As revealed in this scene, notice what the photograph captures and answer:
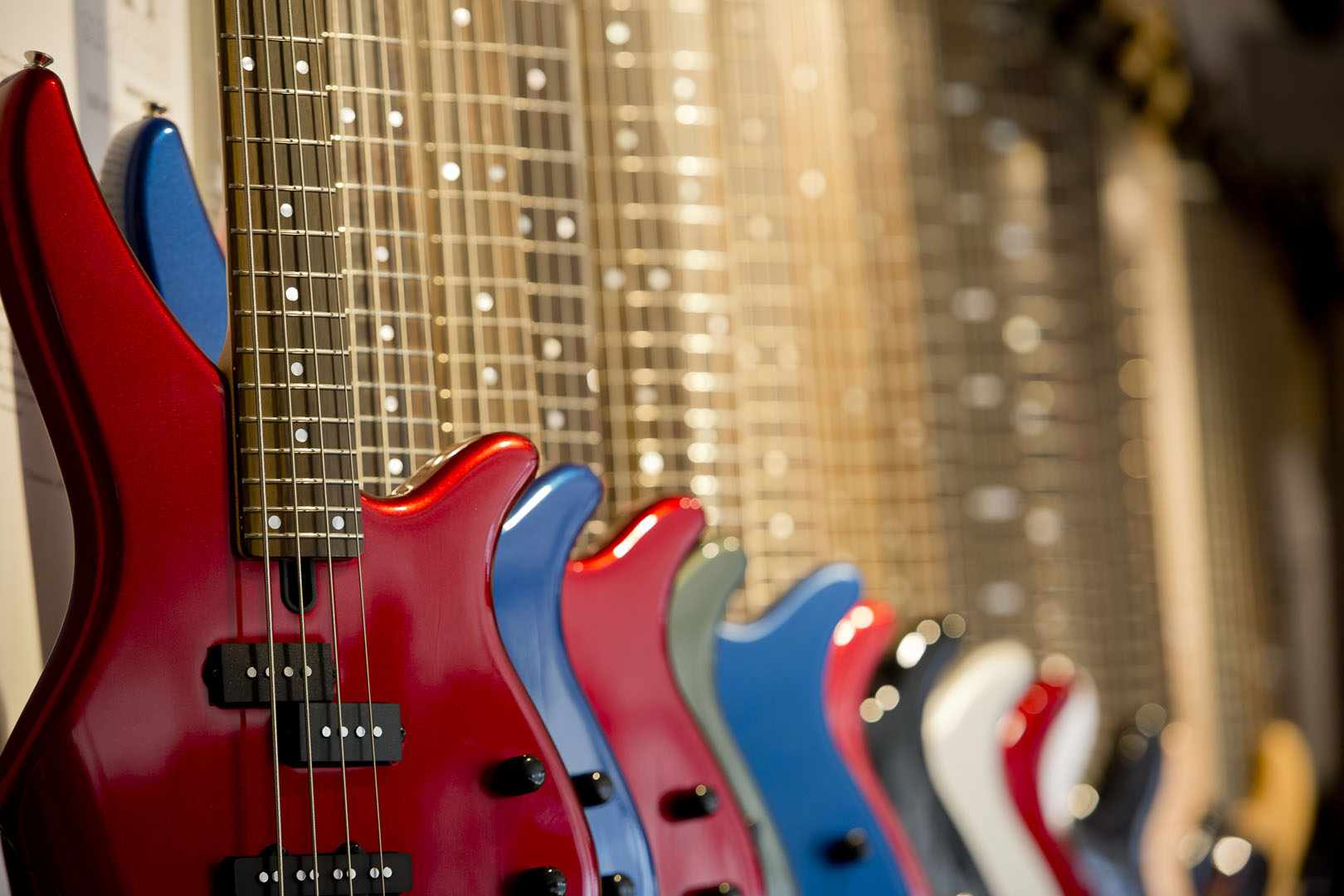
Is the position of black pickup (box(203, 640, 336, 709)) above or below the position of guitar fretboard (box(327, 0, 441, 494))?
below

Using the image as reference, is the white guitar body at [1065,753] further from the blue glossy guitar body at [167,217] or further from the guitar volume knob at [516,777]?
the blue glossy guitar body at [167,217]

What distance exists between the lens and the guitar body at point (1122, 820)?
1542 mm

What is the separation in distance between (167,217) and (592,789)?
41 cm

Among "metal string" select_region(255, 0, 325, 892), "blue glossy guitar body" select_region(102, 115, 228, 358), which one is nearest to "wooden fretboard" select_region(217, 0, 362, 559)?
"metal string" select_region(255, 0, 325, 892)

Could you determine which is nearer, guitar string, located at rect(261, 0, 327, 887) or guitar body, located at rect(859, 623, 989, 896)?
guitar string, located at rect(261, 0, 327, 887)

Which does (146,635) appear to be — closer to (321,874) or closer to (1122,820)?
(321,874)

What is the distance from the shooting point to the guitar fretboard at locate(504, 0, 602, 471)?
1234mm

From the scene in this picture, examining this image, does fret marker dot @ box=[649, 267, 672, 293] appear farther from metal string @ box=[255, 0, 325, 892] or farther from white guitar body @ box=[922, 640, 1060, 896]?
metal string @ box=[255, 0, 325, 892]

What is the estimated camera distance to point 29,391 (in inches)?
37.3

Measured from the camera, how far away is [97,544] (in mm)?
691

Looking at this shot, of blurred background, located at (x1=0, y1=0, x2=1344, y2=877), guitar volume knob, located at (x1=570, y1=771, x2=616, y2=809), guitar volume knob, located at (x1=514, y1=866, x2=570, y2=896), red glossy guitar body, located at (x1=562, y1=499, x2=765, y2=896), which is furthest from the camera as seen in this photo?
blurred background, located at (x1=0, y1=0, x2=1344, y2=877)

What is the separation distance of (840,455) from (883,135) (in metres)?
0.45

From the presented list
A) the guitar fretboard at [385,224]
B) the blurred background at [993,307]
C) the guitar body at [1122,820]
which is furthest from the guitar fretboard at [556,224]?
the guitar body at [1122,820]

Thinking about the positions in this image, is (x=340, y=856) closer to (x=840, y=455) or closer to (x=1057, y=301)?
(x=840, y=455)
